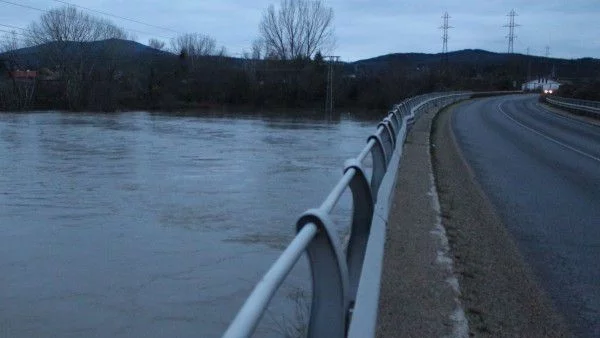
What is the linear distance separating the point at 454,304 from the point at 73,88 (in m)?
73.5

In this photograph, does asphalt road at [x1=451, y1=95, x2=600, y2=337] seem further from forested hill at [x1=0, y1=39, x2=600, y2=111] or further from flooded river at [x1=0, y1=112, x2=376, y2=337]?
forested hill at [x1=0, y1=39, x2=600, y2=111]

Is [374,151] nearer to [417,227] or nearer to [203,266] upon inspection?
[417,227]

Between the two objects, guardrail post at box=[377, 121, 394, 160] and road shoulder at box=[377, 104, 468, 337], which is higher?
guardrail post at box=[377, 121, 394, 160]

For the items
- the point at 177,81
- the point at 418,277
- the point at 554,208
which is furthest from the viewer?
the point at 177,81

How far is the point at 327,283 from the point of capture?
3.72 meters

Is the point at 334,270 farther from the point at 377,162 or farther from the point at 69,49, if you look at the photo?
the point at 69,49

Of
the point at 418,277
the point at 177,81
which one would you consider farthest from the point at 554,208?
the point at 177,81

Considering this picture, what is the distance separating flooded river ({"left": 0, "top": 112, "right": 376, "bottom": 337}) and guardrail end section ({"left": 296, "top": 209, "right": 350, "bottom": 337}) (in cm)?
371

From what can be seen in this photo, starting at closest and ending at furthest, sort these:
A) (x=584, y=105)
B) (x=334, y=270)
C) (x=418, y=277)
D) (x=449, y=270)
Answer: (x=334, y=270)
(x=418, y=277)
(x=449, y=270)
(x=584, y=105)

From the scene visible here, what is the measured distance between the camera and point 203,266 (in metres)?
11.7

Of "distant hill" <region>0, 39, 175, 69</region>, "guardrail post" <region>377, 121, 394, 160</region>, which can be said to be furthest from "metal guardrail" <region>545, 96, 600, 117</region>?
"distant hill" <region>0, 39, 175, 69</region>

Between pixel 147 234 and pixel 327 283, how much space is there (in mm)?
10489

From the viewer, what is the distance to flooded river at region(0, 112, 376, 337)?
9555mm

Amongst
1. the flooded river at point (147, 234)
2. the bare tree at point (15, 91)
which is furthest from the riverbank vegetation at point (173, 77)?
the flooded river at point (147, 234)
